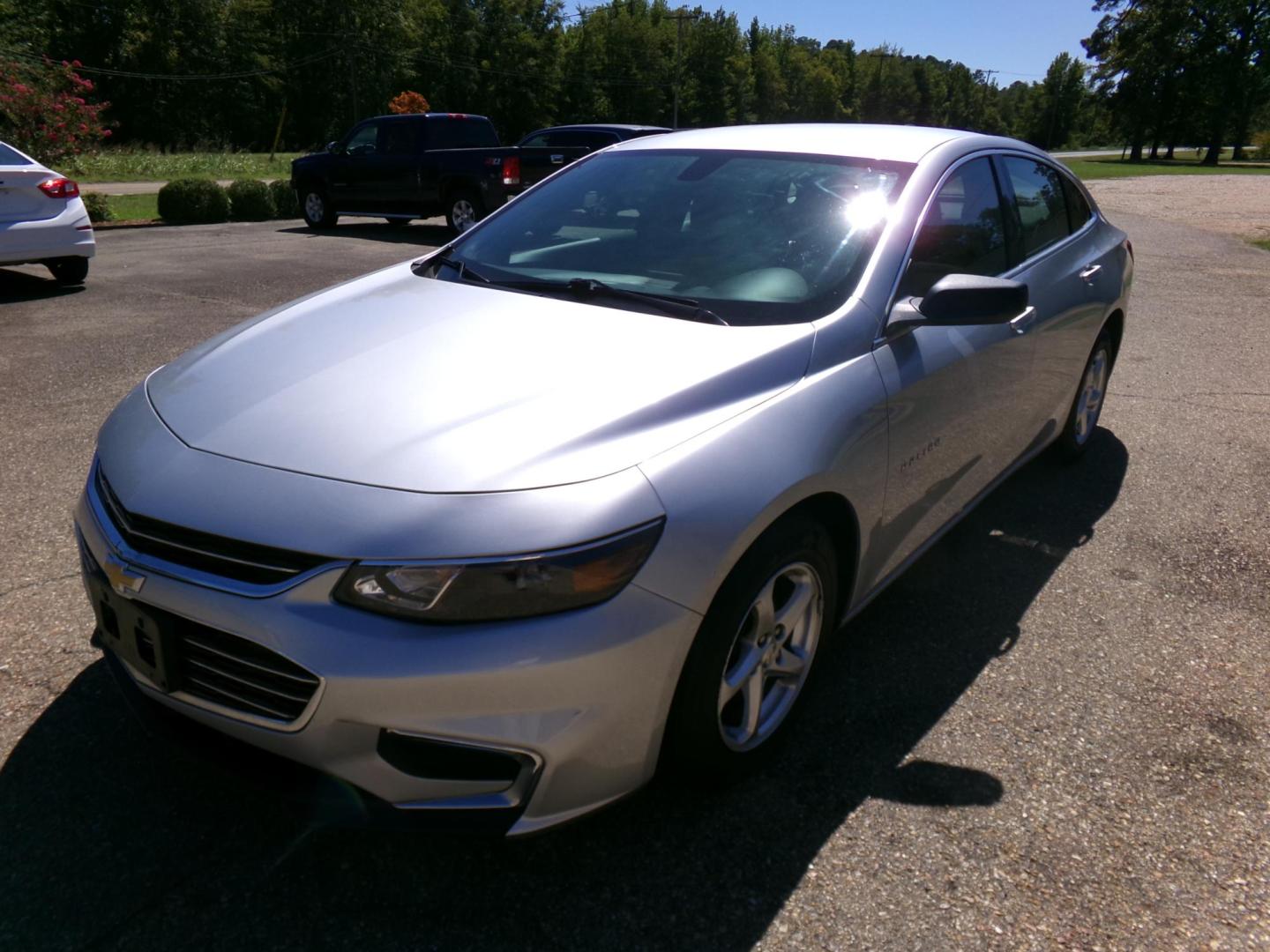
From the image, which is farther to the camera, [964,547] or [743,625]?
[964,547]

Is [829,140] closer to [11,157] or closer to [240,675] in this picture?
[240,675]

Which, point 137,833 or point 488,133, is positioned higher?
point 488,133

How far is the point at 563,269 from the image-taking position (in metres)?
3.21

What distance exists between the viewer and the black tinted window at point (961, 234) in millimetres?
3102

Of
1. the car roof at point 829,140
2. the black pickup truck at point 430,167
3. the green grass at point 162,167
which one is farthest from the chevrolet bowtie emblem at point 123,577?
the green grass at point 162,167

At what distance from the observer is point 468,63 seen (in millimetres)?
78625

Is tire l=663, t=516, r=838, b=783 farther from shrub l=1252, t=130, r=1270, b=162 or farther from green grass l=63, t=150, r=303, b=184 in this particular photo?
shrub l=1252, t=130, r=1270, b=162

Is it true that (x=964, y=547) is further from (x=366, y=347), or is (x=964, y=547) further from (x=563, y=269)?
(x=366, y=347)

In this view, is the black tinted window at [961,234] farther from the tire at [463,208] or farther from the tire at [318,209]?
the tire at [318,209]

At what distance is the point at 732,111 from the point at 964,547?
106m

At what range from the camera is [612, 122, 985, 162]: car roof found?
11.0ft

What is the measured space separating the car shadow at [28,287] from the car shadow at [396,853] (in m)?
7.74

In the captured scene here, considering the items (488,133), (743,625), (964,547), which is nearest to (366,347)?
(743,625)

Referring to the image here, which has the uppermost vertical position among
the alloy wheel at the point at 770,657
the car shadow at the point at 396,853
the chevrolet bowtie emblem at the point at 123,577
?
the chevrolet bowtie emblem at the point at 123,577
